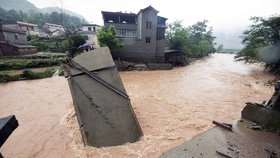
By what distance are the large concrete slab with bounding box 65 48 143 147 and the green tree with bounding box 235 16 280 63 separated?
21.7m

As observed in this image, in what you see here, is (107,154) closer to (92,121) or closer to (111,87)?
(92,121)

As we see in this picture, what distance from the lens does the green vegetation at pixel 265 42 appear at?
19.4m

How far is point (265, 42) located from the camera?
20.5 meters

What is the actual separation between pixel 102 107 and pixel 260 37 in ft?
77.3

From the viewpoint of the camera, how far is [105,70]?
707cm

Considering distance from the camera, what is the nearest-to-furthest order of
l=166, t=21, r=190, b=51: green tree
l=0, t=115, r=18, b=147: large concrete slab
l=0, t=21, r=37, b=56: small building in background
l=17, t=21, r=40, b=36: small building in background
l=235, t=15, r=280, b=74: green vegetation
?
l=0, t=115, r=18, b=147: large concrete slab < l=235, t=15, r=280, b=74: green vegetation < l=0, t=21, r=37, b=56: small building in background < l=166, t=21, r=190, b=51: green tree < l=17, t=21, r=40, b=36: small building in background

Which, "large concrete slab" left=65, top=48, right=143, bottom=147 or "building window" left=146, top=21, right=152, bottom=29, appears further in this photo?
"building window" left=146, top=21, right=152, bottom=29

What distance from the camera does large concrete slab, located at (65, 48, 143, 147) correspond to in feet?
17.6

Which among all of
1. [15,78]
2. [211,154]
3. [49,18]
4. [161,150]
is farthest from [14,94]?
[49,18]

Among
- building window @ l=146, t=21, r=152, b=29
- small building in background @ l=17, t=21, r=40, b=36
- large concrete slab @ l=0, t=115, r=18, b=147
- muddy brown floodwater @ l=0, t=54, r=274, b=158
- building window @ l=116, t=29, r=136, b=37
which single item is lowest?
muddy brown floodwater @ l=0, t=54, r=274, b=158

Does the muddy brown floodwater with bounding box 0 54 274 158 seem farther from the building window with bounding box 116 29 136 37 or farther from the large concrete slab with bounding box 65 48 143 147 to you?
the building window with bounding box 116 29 136 37

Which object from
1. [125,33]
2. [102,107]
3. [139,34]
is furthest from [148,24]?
[102,107]

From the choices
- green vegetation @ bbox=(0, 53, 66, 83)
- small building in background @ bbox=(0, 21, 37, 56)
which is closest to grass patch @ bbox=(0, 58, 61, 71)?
green vegetation @ bbox=(0, 53, 66, 83)

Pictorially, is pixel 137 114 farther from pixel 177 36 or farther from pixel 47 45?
pixel 47 45
